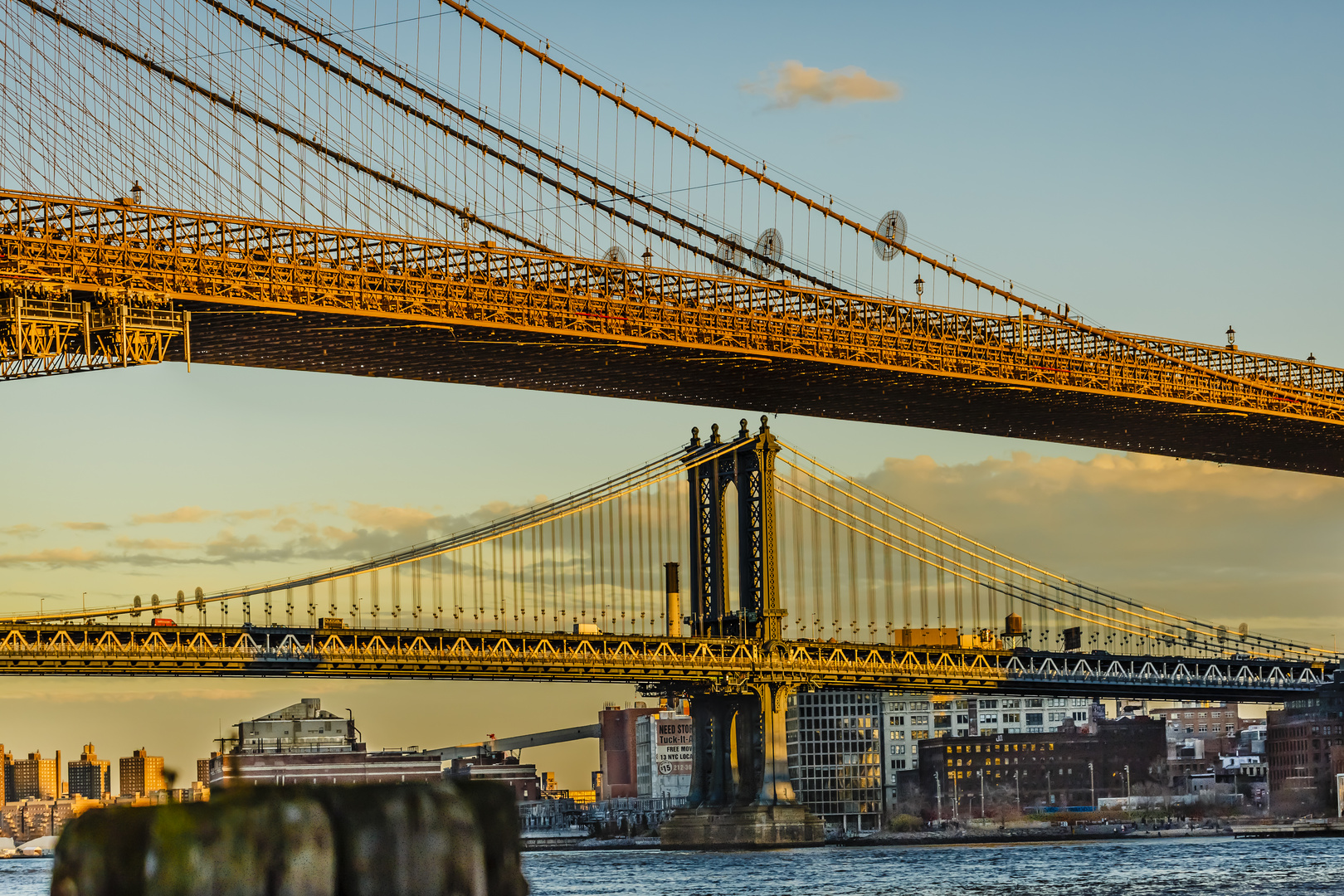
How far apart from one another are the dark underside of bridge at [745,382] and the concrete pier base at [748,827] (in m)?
13.0

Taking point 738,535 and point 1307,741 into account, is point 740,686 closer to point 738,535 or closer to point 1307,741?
point 738,535

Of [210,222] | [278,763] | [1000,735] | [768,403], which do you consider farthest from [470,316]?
[1000,735]

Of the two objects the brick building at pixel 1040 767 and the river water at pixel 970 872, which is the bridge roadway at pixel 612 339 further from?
the brick building at pixel 1040 767

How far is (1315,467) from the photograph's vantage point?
7231cm

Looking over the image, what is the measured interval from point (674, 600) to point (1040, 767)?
2327 inches

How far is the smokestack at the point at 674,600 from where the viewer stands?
67.6 meters

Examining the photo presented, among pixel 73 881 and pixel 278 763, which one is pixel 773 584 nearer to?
pixel 278 763

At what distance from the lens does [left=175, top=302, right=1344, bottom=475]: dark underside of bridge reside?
158 feet

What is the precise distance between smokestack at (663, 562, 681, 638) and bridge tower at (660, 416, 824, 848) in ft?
2.49

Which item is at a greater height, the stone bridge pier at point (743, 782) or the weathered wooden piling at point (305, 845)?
the weathered wooden piling at point (305, 845)

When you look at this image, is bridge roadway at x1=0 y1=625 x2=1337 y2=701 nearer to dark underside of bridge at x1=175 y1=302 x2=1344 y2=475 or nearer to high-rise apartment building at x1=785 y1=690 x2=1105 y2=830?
dark underside of bridge at x1=175 y1=302 x2=1344 y2=475

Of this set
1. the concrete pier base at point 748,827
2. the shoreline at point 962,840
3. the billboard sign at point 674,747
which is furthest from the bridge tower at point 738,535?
the billboard sign at point 674,747

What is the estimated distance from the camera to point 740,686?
214 feet

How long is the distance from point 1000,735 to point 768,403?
68.7 metres
